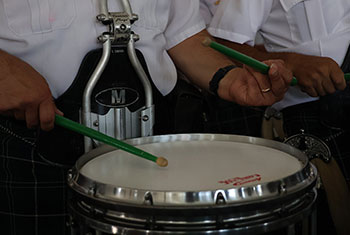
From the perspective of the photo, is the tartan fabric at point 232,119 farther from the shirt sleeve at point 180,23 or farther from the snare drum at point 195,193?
the snare drum at point 195,193

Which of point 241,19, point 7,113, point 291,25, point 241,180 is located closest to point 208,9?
point 241,19

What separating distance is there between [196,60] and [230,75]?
145 millimetres

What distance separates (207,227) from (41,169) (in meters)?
0.54

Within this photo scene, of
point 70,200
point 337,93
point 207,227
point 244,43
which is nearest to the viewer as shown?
point 207,227

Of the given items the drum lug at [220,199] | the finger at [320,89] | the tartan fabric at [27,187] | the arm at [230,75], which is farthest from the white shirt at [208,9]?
the drum lug at [220,199]

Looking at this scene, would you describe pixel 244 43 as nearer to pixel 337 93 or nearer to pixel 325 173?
pixel 337 93

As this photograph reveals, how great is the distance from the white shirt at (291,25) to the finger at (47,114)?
626 millimetres

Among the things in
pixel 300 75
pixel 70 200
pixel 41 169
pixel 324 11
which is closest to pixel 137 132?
pixel 41 169

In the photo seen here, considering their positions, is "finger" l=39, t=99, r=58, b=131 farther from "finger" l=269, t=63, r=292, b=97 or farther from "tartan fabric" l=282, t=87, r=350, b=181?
"tartan fabric" l=282, t=87, r=350, b=181

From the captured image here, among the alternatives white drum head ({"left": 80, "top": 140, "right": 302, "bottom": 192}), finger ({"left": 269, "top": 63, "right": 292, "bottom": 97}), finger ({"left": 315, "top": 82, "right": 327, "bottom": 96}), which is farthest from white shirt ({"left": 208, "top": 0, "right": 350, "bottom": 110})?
white drum head ({"left": 80, "top": 140, "right": 302, "bottom": 192})

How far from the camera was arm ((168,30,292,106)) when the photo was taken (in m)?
1.13

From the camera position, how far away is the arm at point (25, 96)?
1.00m

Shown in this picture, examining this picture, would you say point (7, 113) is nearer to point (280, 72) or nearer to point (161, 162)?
point (161, 162)

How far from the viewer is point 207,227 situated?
769 mm
